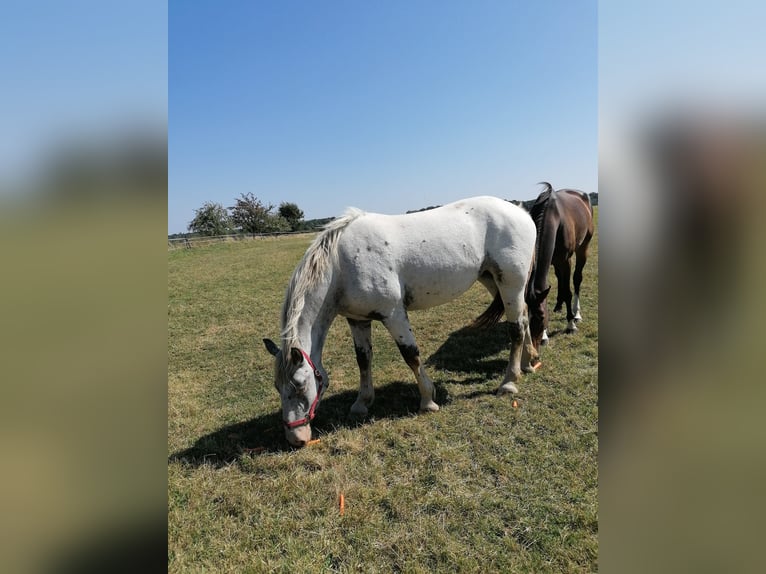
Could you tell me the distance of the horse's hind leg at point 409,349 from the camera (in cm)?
358

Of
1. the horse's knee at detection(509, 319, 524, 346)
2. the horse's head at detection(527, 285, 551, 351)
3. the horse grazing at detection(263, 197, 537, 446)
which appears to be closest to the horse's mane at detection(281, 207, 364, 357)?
the horse grazing at detection(263, 197, 537, 446)

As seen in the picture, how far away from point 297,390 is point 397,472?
104 cm

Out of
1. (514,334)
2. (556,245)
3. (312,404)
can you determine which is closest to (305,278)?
(312,404)

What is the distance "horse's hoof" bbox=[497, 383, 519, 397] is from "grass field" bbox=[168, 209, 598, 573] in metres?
0.12

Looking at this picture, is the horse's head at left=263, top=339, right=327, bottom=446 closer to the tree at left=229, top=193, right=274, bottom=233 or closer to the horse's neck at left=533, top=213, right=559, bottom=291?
the horse's neck at left=533, top=213, right=559, bottom=291

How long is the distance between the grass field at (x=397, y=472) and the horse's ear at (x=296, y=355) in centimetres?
83

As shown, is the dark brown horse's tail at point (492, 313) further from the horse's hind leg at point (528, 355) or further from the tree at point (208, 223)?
the tree at point (208, 223)

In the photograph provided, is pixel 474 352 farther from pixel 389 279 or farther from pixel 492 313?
pixel 389 279

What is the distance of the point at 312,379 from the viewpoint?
10.4ft

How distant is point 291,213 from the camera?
57031 mm
